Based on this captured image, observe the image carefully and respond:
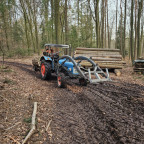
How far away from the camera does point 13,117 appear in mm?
3059

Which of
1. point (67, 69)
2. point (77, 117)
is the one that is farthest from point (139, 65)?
point (77, 117)

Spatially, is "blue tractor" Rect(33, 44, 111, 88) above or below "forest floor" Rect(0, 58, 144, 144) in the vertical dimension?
above

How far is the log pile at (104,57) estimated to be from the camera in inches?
374

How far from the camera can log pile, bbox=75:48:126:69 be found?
9491mm

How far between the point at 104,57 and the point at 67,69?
517 centimetres

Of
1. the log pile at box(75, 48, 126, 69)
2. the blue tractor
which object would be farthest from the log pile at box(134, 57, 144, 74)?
the blue tractor

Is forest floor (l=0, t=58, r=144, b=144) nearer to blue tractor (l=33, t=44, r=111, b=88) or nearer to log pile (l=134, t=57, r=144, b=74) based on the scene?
blue tractor (l=33, t=44, r=111, b=88)

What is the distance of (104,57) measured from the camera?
9938mm

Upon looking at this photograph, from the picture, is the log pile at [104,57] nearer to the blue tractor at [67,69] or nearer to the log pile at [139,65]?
the log pile at [139,65]

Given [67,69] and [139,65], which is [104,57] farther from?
[67,69]

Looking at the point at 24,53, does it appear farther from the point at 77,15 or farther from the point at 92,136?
the point at 92,136

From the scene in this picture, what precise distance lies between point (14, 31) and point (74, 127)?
1954 cm

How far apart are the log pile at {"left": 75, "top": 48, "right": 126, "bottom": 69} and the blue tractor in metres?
3.00

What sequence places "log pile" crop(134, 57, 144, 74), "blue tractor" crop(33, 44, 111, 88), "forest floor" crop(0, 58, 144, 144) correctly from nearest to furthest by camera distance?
"forest floor" crop(0, 58, 144, 144)
"blue tractor" crop(33, 44, 111, 88)
"log pile" crop(134, 57, 144, 74)
